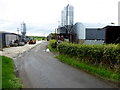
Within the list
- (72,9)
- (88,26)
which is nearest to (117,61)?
(88,26)

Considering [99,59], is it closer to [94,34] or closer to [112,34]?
[112,34]

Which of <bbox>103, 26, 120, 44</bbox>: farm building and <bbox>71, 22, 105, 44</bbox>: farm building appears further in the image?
<bbox>71, 22, 105, 44</bbox>: farm building

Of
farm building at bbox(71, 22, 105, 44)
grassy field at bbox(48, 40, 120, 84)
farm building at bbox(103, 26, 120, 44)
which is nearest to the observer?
grassy field at bbox(48, 40, 120, 84)

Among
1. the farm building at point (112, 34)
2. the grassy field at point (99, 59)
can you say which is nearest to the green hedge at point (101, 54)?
the grassy field at point (99, 59)

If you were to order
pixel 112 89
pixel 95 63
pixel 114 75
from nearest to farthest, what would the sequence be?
pixel 112 89 < pixel 114 75 < pixel 95 63

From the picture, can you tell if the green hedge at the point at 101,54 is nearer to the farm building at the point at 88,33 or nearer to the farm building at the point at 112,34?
the farm building at the point at 112,34

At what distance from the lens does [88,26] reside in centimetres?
4666

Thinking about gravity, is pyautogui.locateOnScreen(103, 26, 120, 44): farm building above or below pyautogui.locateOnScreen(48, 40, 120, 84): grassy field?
above

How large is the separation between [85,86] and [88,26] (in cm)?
3733

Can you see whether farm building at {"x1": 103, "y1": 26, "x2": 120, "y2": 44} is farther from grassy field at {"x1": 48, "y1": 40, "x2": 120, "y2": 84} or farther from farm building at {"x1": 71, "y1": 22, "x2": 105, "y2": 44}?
farm building at {"x1": 71, "y1": 22, "x2": 105, "y2": 44}

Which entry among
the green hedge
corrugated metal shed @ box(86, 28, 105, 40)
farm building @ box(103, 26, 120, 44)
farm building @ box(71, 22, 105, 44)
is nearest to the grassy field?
the green hedge

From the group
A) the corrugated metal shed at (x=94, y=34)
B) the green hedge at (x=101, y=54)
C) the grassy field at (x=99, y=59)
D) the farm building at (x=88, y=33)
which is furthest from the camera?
the corrugated metal shed at (x=94, y=34)

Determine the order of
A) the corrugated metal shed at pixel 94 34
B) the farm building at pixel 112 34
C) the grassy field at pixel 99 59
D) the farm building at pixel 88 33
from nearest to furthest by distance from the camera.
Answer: the grassy field at pixel 99 59 < the farm building at pixel 112 34 < the farm building at pixel 88 33 < the corrugated metal shed at pixel 94 34

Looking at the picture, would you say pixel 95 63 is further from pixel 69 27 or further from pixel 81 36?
pixel 69 27
